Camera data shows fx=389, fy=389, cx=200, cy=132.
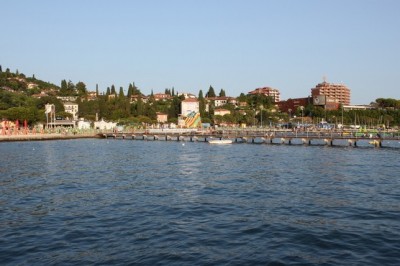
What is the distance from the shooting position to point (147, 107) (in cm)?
17200

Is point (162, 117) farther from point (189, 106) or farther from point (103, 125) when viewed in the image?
point (103, 125)

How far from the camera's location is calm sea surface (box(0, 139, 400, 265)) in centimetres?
1588

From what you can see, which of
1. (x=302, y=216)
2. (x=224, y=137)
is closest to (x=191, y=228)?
(x=302, y=216)

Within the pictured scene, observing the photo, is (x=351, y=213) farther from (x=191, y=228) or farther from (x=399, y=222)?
(x=191, y=228)

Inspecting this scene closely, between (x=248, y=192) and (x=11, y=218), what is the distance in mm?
16355

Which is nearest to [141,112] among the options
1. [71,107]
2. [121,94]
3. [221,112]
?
[121,94]

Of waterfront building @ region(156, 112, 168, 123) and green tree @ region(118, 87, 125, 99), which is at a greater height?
green tree @ region(118, 87, 125, 99)

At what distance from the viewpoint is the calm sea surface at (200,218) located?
15883 millimetres

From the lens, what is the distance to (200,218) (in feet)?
71.5

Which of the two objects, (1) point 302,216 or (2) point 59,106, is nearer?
(1) point 302,216

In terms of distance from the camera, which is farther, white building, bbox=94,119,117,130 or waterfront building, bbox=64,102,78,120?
waterfront building, bbox=64,102,78,120

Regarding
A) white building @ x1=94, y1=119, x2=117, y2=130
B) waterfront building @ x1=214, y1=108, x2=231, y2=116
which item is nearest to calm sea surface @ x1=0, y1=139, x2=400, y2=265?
white building @ x1=94, y1=119, x2=117, y2=130

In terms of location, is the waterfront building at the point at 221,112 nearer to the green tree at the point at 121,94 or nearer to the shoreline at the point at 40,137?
the green tree at the point at 121,94

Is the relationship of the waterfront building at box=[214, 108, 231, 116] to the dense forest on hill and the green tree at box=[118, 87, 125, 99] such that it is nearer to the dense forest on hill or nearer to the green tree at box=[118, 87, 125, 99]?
the dense forest on hill
